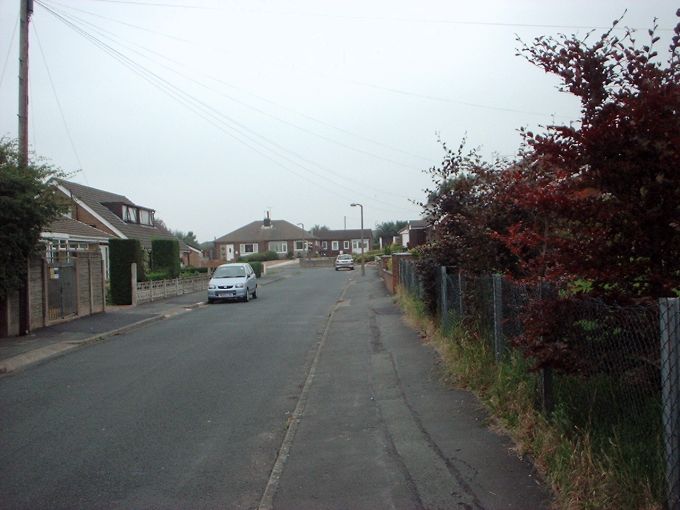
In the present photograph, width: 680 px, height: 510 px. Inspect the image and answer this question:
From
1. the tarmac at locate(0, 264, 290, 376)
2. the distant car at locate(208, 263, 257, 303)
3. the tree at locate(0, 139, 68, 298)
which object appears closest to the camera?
the tarmac at locate(0, 264, 290, 376)

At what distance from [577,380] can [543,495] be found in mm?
1345

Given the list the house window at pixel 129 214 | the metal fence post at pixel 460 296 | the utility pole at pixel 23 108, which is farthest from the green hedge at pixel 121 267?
the house window at pixel 129 214

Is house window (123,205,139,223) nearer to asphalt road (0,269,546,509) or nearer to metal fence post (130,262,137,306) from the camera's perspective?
metal fence post (130,262,137,306)

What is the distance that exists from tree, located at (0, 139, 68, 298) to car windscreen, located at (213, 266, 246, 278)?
12118 mm

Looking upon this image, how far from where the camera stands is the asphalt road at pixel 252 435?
467 cm

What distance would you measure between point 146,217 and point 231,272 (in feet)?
79.4

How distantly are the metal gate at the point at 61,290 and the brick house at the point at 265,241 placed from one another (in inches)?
2880

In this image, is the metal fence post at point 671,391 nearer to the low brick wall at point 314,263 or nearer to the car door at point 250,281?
the car door at point 250,281

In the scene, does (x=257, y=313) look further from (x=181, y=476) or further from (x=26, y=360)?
(x=181, y=476)

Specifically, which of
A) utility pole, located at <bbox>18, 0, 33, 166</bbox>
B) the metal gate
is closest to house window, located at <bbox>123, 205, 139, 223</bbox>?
the metal gate

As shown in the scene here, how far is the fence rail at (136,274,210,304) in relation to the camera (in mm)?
24750

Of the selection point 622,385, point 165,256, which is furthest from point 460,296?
point 165,256

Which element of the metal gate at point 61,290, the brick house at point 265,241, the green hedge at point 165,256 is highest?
the brick house at point 265,241

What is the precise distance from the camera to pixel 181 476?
5.14m
